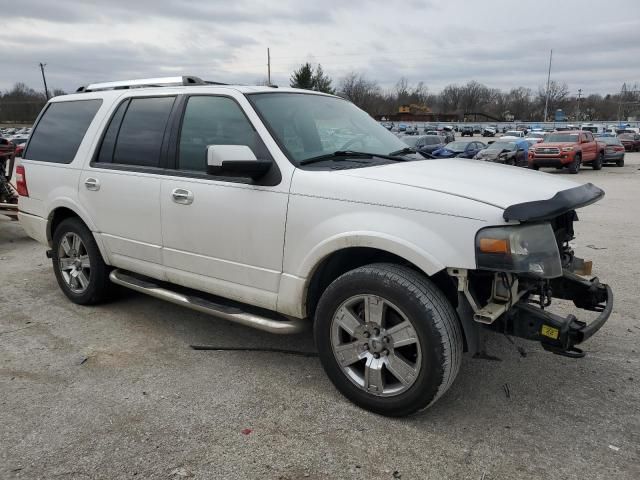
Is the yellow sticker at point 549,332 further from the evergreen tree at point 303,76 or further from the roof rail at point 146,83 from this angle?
the evergreen tree at point 303,76

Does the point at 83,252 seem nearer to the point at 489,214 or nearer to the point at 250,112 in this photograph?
the point at 250,112

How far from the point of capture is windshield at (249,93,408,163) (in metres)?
3.61

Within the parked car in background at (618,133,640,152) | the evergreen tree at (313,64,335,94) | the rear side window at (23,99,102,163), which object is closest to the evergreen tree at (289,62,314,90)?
the evergreen tree at (313,64,335,94)

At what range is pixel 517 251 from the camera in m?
2.73

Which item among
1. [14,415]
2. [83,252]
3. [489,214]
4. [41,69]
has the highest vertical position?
[41,69]

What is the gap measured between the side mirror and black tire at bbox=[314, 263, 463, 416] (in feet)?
2.87

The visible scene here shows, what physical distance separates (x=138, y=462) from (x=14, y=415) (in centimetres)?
99

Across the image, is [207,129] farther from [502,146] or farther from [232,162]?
[502,146]

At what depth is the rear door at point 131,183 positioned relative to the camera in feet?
13.5

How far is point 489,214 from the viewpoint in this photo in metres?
2.73

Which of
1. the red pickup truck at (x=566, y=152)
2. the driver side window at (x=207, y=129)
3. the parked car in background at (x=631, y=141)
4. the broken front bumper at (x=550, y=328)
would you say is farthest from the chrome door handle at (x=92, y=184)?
the parked car in background at (x=631, y=141)

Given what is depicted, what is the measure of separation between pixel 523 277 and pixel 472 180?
64cm

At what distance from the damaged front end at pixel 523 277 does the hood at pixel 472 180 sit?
118 millimetres

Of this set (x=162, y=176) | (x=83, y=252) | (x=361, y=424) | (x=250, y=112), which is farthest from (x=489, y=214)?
(x=83, y=252)
